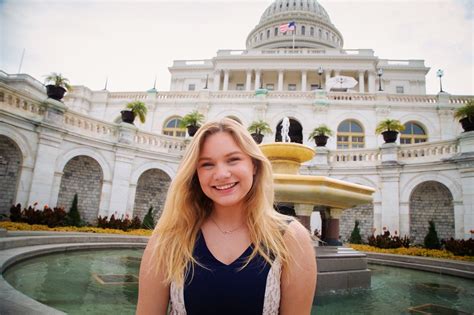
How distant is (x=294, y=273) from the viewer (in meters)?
1.84

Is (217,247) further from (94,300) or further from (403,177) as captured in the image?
(403,177)

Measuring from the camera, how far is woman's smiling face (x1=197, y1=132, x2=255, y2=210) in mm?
2049

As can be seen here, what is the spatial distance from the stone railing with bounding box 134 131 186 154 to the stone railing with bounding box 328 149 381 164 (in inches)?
379

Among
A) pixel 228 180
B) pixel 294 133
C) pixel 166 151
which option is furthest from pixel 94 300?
pixel 294 133

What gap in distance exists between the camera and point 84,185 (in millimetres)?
16375

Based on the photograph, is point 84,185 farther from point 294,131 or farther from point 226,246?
point 294,131

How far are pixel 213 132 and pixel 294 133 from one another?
29.5 meters

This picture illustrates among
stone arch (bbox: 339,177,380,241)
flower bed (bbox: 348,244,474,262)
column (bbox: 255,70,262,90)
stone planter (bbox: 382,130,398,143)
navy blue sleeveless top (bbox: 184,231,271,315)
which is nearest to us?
navy blue sleeveless top (bbox: 184,231,271,315)

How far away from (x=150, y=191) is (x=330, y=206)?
13.3 m

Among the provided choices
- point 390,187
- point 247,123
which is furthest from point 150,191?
point 390,187

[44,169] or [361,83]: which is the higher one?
[361,83]

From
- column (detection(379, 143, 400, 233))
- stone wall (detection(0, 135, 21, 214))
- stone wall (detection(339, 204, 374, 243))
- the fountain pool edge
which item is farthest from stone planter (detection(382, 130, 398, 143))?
stone wall (detection(0, 135, 21, 214))

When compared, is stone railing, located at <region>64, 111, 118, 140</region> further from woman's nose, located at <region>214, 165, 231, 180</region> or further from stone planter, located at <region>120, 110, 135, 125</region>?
woman's nose, located at <region>214, 165, 231, 180</region>

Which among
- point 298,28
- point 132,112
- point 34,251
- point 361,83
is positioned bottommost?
point 34,251
